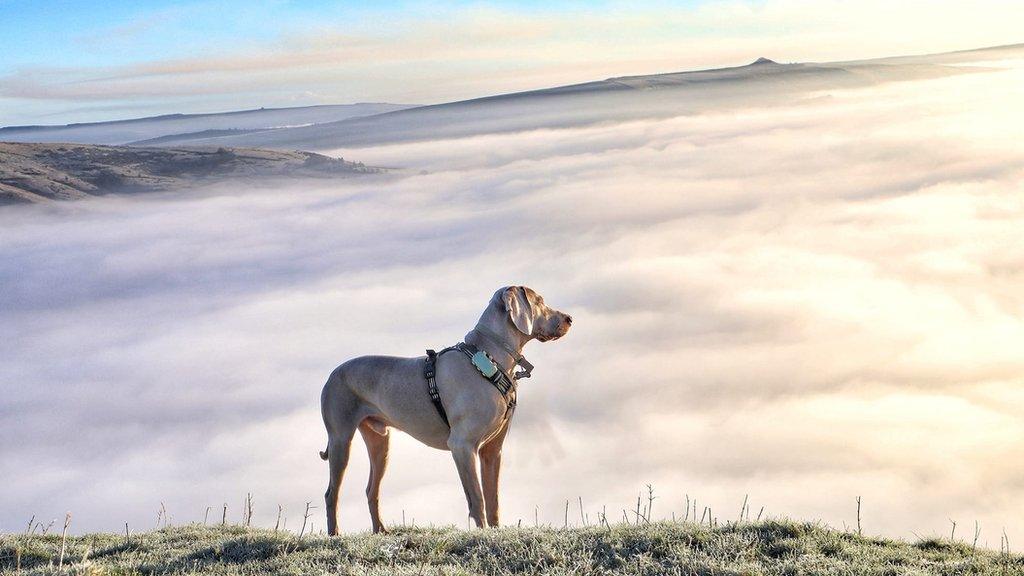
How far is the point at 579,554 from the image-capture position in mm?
7578

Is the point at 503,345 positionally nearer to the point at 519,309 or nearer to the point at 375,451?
the point at 519,309

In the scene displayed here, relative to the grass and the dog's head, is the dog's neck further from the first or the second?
the grass

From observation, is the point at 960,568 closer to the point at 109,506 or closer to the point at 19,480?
the point at 109,506

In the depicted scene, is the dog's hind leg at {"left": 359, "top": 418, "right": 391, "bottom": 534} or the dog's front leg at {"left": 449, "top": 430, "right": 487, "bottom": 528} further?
the dog's hind leg at {"left": 359, "top": 418, "right": 391, "bottom": 534}

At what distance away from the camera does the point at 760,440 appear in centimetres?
18138

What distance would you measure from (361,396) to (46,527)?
3.44 m

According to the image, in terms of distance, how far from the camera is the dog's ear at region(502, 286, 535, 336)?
403 inches

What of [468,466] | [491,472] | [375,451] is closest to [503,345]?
[468,466]

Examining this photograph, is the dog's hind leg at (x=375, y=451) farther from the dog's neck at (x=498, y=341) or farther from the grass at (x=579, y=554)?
the grass at (x=579, y=554)

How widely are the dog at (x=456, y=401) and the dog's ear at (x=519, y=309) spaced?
10 mm

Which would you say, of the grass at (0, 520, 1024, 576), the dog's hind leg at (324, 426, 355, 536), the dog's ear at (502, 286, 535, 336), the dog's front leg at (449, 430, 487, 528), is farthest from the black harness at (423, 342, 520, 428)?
the grass at (0, 520, 1024, 576)

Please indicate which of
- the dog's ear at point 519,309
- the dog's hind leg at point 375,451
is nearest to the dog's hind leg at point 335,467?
the dog's hind leg at point 375,451

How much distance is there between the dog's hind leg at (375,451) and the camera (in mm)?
10867

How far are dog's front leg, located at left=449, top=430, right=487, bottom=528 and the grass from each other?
37.8 inches
